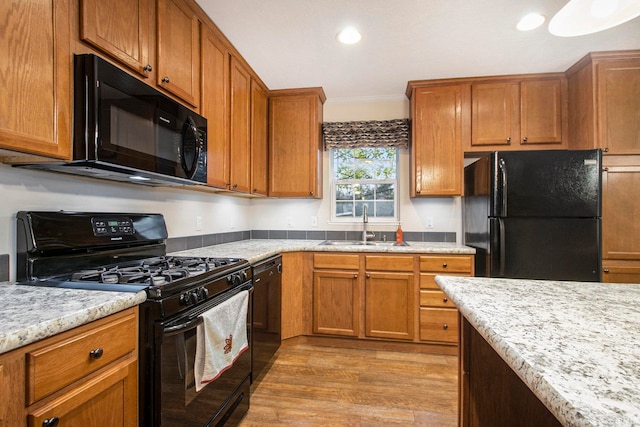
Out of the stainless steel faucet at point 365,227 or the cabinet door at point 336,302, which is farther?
the stainless steel faucet at point 365,227

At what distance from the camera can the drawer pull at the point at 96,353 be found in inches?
33.8

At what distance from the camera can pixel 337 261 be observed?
2.65 m

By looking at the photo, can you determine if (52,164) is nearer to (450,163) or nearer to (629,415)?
(629,415)

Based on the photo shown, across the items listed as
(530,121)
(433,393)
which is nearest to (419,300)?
(433,393)

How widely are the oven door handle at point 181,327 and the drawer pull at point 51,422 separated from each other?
1.18 feet

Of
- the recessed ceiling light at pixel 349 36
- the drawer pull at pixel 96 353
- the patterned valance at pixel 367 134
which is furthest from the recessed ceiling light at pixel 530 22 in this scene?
the drawer pull at pixel 96 353

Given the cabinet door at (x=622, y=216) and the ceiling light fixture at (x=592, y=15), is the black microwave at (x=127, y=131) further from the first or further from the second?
the cabinet door at (x=622, y=216)

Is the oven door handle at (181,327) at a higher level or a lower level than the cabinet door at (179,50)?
lower

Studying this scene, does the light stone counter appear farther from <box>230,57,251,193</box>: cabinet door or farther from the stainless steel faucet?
the stainless steel faucet

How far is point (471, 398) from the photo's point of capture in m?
1.12

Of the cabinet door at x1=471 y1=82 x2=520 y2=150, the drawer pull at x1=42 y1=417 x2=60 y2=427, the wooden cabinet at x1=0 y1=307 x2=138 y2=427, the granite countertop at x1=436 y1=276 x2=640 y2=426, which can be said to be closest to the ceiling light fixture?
the granite countertop at x1=436 y1=276 x2=640 y2=426

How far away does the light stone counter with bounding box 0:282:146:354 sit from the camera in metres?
0.69

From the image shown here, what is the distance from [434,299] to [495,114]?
1772 mm

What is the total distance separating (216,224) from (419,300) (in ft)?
6.28
